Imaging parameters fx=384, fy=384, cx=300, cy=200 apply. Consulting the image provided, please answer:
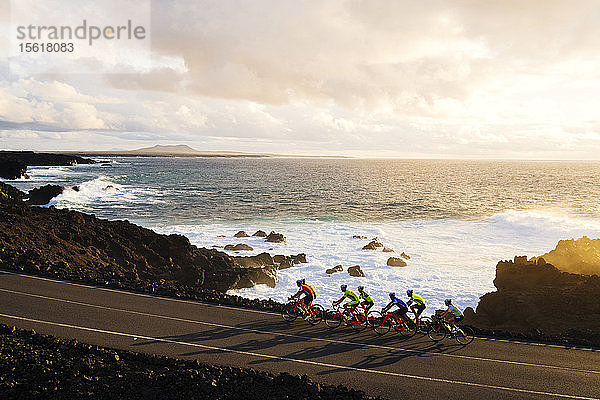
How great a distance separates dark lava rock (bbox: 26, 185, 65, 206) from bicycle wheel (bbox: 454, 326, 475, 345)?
6088 cm

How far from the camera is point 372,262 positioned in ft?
122

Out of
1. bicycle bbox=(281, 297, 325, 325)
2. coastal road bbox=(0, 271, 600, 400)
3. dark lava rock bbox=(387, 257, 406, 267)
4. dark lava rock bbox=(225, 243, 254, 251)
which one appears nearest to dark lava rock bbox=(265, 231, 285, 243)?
dark lava rock bbox=(225, 243, 254, 251)

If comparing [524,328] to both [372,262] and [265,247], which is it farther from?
[265,247]

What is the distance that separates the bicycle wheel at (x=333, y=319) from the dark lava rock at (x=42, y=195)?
183ft

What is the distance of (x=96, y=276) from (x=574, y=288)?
92.4 feet

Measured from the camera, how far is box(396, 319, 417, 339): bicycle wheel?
1641cm

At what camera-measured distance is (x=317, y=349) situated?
1479 cm

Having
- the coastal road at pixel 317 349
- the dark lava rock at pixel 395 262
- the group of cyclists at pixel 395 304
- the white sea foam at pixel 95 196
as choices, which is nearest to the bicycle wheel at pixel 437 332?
the coastal road at pixel 317 349

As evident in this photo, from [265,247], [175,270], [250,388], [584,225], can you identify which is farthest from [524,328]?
[584,225]

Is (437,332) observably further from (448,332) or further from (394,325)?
(394,325)

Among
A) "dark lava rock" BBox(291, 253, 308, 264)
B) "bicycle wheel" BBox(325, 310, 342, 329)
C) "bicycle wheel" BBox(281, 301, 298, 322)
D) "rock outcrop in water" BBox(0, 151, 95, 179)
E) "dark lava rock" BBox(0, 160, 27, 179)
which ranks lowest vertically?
"dark lava rock" BBox(291, 253, 308, 264)

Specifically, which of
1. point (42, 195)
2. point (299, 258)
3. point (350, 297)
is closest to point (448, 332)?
point (350, 297)

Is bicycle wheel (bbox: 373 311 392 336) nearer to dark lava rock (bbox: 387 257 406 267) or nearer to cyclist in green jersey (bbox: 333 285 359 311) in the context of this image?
cyclist in green jersey (bbox: 333 285 359 311)

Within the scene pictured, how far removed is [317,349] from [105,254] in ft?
69.6
